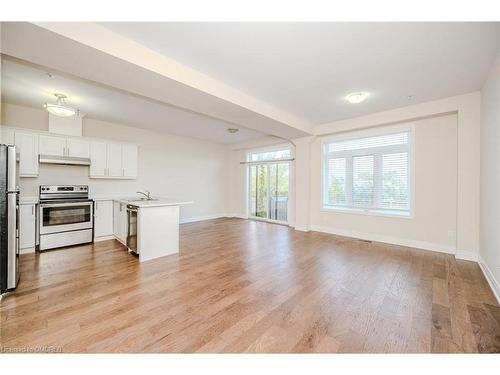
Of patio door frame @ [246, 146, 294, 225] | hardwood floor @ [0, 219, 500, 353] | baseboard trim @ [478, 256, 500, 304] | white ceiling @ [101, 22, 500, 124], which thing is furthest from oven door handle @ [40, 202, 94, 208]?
baseboard trim @ [478, 256, 500, 304]

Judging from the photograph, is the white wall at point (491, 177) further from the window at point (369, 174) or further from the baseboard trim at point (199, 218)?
the baseboard trim at point (199, 218)

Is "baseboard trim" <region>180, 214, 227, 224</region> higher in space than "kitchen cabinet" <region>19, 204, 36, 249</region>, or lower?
lower

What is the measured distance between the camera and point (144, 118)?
465 cm

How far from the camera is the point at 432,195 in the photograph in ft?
12.5

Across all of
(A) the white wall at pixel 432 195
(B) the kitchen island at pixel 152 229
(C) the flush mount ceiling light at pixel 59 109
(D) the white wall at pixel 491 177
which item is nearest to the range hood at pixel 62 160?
(C) the flush mount ceiling light at pixel 59 109

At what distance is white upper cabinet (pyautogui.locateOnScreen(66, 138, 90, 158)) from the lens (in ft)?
13.3

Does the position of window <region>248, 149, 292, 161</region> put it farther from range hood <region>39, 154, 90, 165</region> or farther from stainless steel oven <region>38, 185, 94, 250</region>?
stainless steel oven <region>38, 185, 94, 250</region>

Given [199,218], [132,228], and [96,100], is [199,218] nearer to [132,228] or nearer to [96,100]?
[132,228]

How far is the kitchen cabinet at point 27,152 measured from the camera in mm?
3570

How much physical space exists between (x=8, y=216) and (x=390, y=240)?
596 cm

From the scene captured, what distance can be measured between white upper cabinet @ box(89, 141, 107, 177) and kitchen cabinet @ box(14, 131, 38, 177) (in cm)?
82

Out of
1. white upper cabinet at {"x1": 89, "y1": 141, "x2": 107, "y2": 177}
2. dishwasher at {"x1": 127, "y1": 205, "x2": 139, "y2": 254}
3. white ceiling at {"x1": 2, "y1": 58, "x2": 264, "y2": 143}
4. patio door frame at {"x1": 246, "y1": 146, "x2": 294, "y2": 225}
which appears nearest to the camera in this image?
white ceiling at {"x1": 2, "y1": 58, "x2": 264, "y2": 143}
